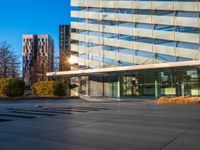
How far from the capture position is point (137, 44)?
4347 centimetres

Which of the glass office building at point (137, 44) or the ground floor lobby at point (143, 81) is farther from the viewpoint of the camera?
the glass office building at point (137, 44)

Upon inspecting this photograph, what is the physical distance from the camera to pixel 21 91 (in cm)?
3853

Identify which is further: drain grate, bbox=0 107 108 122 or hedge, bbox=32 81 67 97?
hedge, bbox=32 81 67 97

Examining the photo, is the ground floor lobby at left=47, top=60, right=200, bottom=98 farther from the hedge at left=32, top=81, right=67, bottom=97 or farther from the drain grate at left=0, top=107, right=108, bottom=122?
the drain grate at left=0, top=107, right=108, bottom=122

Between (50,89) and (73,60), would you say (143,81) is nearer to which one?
(50,89)

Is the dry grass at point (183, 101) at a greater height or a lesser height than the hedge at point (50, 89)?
lesser

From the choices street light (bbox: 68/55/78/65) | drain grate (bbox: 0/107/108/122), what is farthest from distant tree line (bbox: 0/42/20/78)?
drain grate (bbox: 0/107/108/122)

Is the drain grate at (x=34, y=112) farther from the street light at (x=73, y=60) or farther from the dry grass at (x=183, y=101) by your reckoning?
the street light at (x=73, y=60)

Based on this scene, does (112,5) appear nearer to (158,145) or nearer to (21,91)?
(21,91)

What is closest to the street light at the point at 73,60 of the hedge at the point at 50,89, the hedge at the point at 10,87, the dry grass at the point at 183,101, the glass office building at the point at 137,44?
the glass office building at the point at 137,44

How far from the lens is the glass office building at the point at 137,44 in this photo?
39.3m

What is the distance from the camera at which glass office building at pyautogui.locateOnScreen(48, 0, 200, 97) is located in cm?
3931

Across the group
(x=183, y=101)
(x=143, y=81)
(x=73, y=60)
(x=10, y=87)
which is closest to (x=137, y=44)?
(x=143, y=81)

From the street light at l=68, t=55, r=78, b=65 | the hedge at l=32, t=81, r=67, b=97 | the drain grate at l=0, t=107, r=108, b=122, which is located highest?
the street light at l=68, t=55, r=78, b=65
